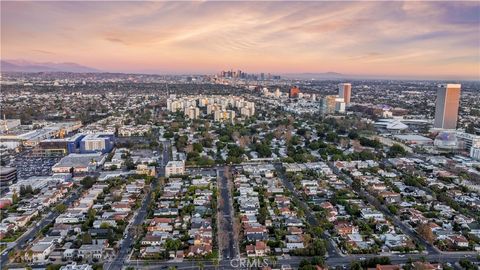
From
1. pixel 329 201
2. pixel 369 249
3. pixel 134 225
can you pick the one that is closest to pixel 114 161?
pixel 134 225

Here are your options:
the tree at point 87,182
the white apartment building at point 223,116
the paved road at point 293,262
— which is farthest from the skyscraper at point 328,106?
the paved road at point 293,262

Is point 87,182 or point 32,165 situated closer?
point 87,182

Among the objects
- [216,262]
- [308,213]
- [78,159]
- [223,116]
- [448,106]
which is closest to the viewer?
[216,262]

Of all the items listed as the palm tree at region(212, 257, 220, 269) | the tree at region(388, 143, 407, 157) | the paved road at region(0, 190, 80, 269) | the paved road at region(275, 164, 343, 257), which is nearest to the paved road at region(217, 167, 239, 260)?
the palm tree at region(212, 257, 220, 269)

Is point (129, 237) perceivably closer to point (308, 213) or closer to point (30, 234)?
point (30, 234)

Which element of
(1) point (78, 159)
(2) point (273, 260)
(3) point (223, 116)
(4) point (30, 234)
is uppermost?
(3) point (223, 116)

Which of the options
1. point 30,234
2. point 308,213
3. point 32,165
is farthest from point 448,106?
point 30,234

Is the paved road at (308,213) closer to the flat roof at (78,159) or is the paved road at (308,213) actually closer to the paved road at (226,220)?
the paved road at (226,220)
